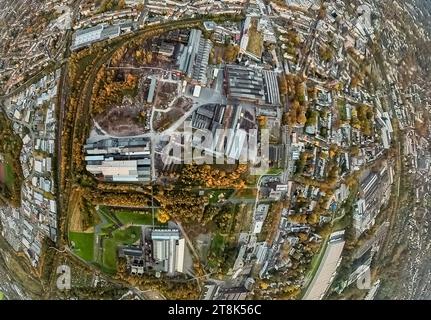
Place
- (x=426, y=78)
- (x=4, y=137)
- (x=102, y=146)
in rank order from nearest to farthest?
(x=102, y=146)
(x=4, y=137)
(x=426, y=78)

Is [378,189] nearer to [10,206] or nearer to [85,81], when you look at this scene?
[85,81]

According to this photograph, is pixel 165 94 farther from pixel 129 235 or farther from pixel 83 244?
pixel 83 244

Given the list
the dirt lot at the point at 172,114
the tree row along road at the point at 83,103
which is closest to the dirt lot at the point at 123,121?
the dirt lot at the point at 172,114

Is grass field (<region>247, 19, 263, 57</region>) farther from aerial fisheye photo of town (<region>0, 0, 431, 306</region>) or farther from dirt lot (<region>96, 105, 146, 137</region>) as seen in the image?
dirt lot (<region>96, 105, 146, 137</region>)

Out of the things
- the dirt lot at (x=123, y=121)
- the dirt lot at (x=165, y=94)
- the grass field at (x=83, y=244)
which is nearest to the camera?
the dirt lot at (x=123, y=121)

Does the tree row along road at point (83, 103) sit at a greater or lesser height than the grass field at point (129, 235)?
greater

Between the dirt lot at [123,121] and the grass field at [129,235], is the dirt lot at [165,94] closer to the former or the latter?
the dirt lot at [123,121]

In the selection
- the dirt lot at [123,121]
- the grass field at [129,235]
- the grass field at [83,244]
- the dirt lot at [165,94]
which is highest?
the dirt lot at [165,94]

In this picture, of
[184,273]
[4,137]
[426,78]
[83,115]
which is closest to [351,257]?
[184,273]
